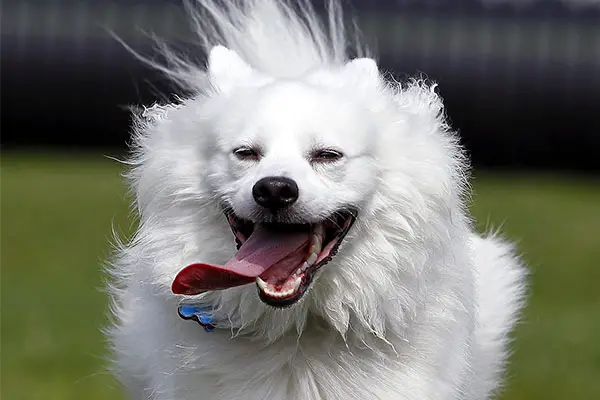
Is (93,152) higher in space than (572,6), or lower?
lower

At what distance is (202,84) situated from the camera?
593 cm

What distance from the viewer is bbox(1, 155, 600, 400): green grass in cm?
803

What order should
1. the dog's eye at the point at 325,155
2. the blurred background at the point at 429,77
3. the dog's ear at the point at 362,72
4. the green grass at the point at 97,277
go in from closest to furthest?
1. the dog's eye at the point at 325,155
2. the dog's ear at the point at 362,72
3. the green grass at the point at 97,277
4. the blurred background at the point at 429,77

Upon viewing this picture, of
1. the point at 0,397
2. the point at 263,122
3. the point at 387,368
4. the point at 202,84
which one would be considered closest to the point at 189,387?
the point at 387,368

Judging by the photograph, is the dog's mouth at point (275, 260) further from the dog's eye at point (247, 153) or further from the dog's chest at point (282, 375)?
the dog's chest at point (282, 375)

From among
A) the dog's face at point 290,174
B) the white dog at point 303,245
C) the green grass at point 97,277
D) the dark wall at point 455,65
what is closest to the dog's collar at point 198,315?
the white dog at point 303,245

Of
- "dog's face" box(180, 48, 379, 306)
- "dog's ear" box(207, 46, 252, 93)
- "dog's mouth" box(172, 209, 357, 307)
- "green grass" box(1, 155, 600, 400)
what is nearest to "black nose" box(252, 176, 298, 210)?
"dog's face" box(180, 48, 379, 306)

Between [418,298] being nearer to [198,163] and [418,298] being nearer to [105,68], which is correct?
[198,163]

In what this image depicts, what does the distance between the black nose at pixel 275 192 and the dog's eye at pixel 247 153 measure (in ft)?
0.77

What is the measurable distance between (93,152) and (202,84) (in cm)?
1570

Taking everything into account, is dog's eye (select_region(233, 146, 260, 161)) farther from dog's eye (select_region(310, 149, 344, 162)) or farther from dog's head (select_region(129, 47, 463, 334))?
dog's eye (select_region(310, 149, 344, 162))

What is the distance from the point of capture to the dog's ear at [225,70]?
524 cm

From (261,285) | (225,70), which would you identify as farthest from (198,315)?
(225,70)

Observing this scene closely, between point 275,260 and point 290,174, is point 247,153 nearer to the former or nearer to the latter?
point 290,174
